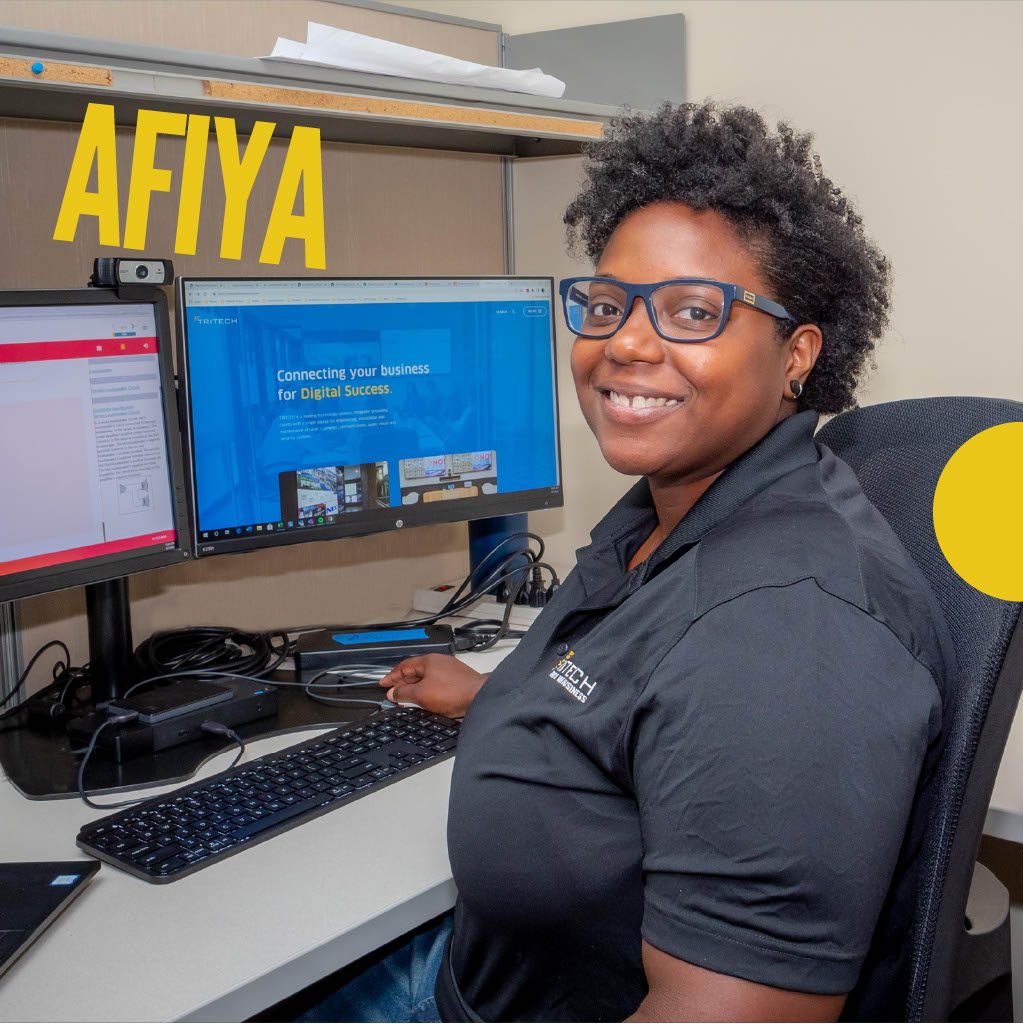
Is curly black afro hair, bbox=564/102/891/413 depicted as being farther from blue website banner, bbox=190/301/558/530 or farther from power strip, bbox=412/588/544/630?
power strip, bbox=412/588/544/630

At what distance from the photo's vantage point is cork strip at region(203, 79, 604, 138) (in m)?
1.16

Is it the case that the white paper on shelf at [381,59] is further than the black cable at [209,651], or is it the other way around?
the black cable at [209,651]

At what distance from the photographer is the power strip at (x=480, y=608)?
64.0 inches

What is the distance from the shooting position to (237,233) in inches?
59.1

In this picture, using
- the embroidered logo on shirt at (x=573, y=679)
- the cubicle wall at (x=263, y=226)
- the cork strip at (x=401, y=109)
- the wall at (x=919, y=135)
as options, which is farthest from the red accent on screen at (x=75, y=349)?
the wall at (x=919, y=135)

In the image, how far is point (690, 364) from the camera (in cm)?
88

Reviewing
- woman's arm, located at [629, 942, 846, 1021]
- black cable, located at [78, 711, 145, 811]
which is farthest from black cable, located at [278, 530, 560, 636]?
woman's arm, located at [629, 942, 846, 1021]

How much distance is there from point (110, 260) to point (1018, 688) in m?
0.98

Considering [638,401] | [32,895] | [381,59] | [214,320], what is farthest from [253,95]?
[32,895]

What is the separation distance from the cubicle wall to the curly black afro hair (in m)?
0.65

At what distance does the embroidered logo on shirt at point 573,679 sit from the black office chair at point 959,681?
246 millimetres

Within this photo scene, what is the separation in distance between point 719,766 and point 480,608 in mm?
1033

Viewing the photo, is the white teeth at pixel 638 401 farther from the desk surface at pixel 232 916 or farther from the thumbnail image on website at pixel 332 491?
the thumbnail image on website at pixel 332 491

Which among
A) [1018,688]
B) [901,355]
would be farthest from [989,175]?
[1018,688]
